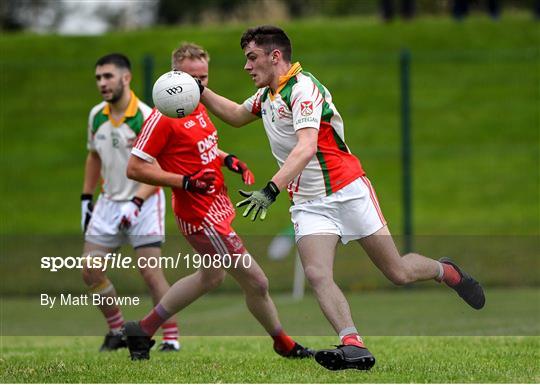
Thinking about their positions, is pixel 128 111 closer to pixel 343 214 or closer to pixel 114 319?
pixel 114 319

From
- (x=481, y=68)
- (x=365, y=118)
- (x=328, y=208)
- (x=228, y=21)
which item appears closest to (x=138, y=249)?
(x=328, y=208)

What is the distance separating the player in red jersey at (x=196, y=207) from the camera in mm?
8281

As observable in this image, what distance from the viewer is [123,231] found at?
387 inches

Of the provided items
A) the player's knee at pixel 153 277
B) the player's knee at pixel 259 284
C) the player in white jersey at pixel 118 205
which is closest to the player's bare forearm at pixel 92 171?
the player in white jersey at pixel 118 205

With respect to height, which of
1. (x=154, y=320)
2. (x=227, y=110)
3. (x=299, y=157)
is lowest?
(x=154, y=320)

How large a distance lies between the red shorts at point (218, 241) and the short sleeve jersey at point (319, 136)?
748 mm

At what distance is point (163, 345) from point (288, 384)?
316 centimetres

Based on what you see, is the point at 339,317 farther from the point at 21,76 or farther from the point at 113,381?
the point at 21,76

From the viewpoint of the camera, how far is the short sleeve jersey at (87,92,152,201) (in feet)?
32.2

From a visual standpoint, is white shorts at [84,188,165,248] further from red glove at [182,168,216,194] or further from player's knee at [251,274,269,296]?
player's knee at [251,274,269,296]

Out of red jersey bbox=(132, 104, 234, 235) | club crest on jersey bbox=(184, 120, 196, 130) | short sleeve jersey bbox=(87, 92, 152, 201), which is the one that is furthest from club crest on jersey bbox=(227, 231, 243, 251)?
short sleeve jersey bbox=(87, 92, 152, 201)

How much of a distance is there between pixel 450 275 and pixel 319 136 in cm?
142

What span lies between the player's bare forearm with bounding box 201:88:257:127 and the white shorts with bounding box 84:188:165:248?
1.77 meters

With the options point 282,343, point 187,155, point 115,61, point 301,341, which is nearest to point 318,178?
point 187,155
